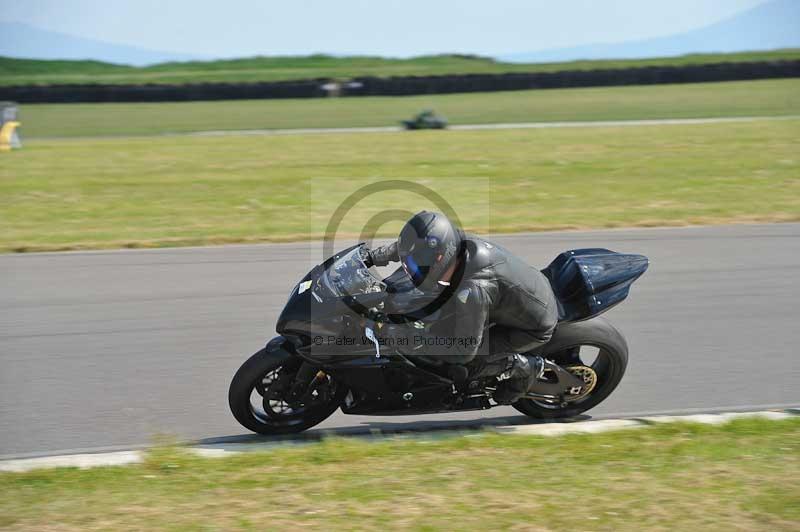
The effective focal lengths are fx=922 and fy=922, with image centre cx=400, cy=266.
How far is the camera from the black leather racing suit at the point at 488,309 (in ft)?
16.7

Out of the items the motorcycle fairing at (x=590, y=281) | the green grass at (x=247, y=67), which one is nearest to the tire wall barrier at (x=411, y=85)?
the green grass at (x=247, y=67)

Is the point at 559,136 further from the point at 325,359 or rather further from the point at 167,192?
the point at 325,359

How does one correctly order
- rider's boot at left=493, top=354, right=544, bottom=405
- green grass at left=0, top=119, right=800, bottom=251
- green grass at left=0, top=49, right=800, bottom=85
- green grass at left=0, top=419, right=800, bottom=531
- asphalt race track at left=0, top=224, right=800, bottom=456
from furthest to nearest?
green grass at left=0, top=49, right=800, bottom=85, green grass at left=0, top=119, right=800, bottom=251, asphalt race track at left=0, top=224, right=800, bottom=456, rider's boot at left=493, top=354, right=544, bottom=405, green grass at left=0, top=419, right=800, bottom=531

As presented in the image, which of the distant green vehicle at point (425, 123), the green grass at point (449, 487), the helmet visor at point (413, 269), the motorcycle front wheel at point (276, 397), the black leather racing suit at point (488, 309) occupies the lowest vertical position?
the green grass at point (449, 487)

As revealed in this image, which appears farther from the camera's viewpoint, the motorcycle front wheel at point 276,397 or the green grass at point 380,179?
the green grass at point 380,179

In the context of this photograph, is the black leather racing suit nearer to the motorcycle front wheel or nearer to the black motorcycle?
the black motorcycle

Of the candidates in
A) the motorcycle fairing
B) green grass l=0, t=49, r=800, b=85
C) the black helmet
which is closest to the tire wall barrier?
green grass l=0, t=49, r=800, b=85

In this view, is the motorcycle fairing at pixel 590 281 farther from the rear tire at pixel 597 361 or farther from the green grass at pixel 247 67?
the green grass at pixel 247 67

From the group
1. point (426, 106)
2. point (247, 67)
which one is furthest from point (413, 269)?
point (247, 67)

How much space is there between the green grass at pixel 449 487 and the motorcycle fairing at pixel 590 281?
797 mm

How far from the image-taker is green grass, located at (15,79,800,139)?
91.5 ft

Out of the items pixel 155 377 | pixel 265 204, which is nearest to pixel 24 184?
pixel 265 204

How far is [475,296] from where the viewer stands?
5059 millimetres

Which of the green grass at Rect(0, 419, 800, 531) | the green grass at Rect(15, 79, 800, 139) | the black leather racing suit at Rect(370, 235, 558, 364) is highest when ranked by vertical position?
the green grass at Rect(15, 79, 800, 139)
